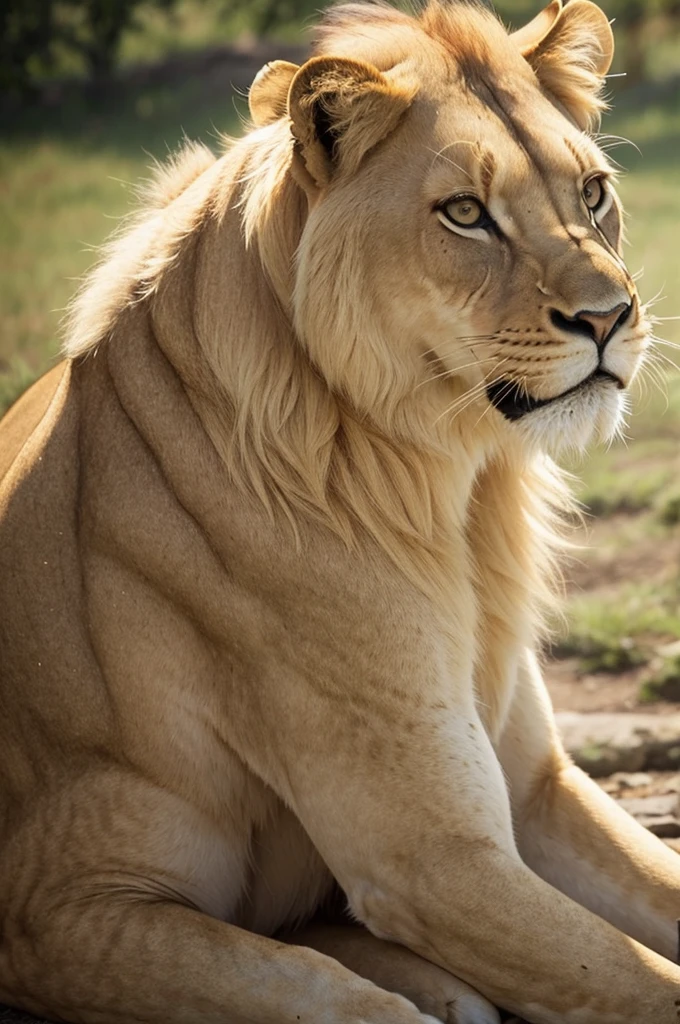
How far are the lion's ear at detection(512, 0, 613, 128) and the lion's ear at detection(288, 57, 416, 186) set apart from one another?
1.41 feet

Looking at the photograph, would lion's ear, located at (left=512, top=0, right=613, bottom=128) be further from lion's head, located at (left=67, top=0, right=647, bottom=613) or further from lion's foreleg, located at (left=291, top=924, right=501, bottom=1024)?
lion's foreleg, located at (left=291, top=924, right=501, bottom=1024)

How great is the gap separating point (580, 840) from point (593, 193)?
1.55 meters

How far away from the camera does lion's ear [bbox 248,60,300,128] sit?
3.08 m

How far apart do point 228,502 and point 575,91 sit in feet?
3.97

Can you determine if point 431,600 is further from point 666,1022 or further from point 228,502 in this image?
point 666,1022

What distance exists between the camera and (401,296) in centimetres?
303

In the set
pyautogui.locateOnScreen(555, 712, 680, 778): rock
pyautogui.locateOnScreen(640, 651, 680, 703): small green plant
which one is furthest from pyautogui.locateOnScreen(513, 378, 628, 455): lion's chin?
pyautogui.locateOnScreen(640, 651, 680, 703): small green plant

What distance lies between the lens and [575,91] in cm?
337

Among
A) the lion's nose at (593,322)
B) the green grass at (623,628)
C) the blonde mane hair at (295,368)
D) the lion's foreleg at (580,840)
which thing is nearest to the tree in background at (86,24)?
the green grass at (623,628)

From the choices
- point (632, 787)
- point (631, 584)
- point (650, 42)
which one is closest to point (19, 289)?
point (631, 584)

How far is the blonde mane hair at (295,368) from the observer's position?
3115 mm

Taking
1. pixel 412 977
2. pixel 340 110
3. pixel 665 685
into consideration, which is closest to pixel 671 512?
pixel 665 685

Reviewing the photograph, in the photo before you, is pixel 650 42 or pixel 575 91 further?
pixel 650 42

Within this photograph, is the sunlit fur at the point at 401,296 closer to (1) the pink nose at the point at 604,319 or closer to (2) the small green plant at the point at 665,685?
(1) the pink nose at the point at 604,319
